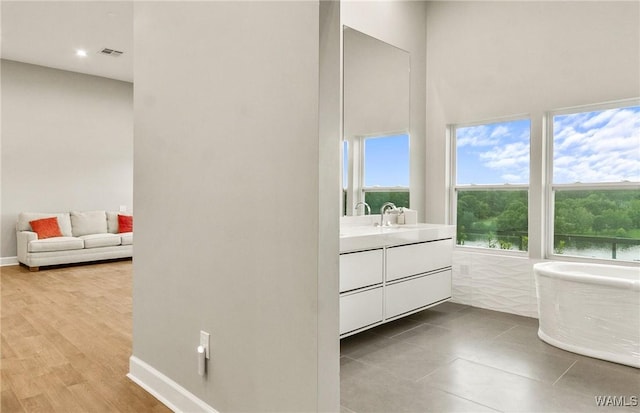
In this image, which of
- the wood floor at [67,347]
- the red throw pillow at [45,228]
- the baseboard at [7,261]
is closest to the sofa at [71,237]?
the red throw pillow at [45,228]

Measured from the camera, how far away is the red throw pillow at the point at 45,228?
6293 mm

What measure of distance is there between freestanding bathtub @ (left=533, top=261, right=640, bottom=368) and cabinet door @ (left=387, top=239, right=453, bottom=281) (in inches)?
32.9

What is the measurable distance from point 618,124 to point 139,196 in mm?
4053

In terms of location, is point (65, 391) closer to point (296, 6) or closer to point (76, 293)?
point (296, 6)

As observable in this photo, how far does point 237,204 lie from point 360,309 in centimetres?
159

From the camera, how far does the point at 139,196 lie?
246 centimetres

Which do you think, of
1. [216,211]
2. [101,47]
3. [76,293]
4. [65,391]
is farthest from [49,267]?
[216,211]

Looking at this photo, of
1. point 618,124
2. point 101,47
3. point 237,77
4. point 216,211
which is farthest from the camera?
point 101,47

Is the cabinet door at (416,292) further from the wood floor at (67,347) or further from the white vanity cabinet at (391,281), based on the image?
the wood floor at (67,347)

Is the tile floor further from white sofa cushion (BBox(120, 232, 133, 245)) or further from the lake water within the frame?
white sofa cushion (BBox(120, 232, 133, 245))

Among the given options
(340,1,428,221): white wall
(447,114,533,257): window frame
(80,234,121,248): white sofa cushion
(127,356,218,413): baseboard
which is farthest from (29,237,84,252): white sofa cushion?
(447,114,533,257): window frame

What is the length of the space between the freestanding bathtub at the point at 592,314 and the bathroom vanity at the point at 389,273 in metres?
0.86

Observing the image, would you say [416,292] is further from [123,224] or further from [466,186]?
[123,224]

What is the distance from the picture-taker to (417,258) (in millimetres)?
3627
